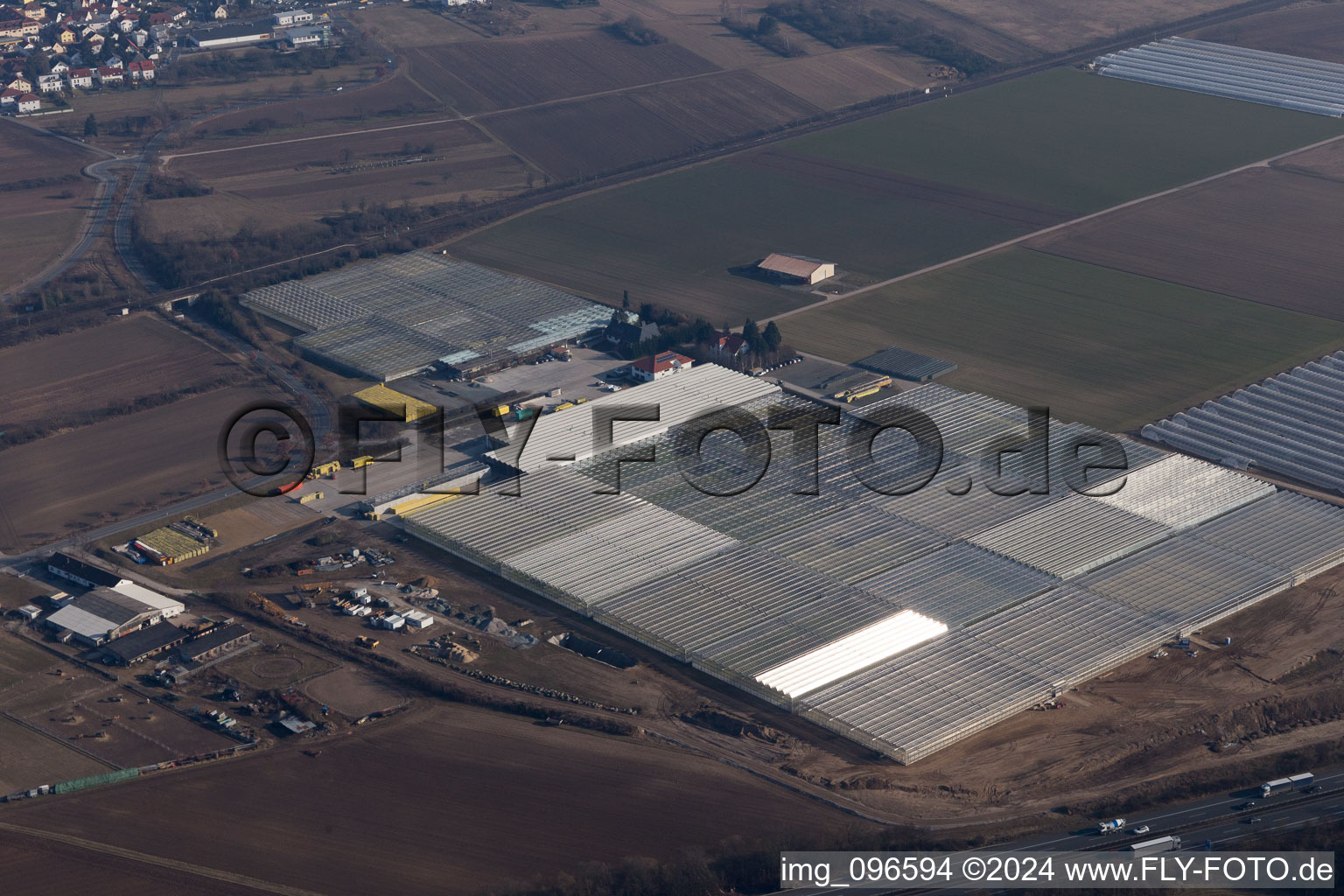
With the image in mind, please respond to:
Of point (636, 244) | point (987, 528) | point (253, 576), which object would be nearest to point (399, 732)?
point (253, 576)

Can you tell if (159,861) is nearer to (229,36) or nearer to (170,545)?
(170,545)

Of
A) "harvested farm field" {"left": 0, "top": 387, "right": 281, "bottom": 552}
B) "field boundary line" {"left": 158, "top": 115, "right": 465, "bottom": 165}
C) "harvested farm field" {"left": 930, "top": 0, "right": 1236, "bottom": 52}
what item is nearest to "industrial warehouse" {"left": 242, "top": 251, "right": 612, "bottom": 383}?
"harvested farm field" {"left": 0, "top": 387, "right": 281, "bottom": 552}

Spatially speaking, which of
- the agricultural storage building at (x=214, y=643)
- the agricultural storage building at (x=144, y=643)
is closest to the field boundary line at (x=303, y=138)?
the agricultural storage building at (x=144, y=643)

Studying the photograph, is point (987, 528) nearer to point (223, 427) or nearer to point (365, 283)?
point (223, 427)

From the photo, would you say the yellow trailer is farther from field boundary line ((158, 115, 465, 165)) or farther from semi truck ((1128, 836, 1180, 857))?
field boundary line ((158, 115, 465, 165))

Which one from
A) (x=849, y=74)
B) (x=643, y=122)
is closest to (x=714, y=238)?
(x=643, y=122)

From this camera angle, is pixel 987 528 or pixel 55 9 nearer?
pixel 987 528
